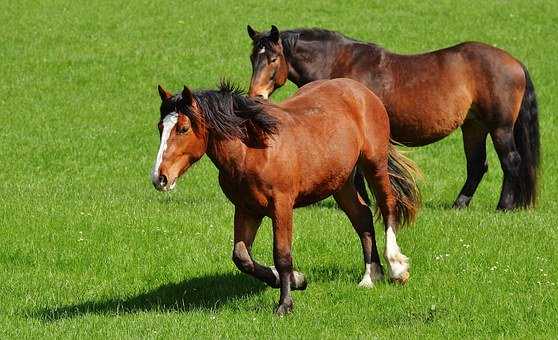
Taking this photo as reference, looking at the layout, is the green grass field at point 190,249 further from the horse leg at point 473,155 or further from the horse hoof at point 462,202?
the horse leg at point 473,155

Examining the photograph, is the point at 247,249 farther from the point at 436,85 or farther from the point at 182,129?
the point at 436,85

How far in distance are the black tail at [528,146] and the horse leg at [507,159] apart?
0.07 meters

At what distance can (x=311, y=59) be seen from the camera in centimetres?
1369

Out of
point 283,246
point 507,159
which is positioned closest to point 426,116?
point 507,159

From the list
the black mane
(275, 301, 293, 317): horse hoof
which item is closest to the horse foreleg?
(275, 301, 293, 317): horse hoof

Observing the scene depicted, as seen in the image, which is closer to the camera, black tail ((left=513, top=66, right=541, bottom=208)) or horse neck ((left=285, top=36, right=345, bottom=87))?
horse neck ((left=285, top=36, right=345, bottom=87))

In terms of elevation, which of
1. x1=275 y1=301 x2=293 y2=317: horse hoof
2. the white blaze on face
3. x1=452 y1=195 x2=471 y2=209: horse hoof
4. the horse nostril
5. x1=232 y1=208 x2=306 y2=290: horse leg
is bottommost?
x1=452 y1=195 x2=471 y2=209: horse hoof

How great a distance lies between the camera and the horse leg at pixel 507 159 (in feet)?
46.6

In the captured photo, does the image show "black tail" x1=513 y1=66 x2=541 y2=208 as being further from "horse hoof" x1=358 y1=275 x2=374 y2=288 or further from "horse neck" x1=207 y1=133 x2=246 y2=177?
"horse neck" x1=207 y1=133 x2=246 y2=177

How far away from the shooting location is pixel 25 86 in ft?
80.8

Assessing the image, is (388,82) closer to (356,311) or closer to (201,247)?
(201,247)

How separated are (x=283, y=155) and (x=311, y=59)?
531 centimetres

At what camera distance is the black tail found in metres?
14.2

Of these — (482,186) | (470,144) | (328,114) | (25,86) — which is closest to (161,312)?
(328,114)
